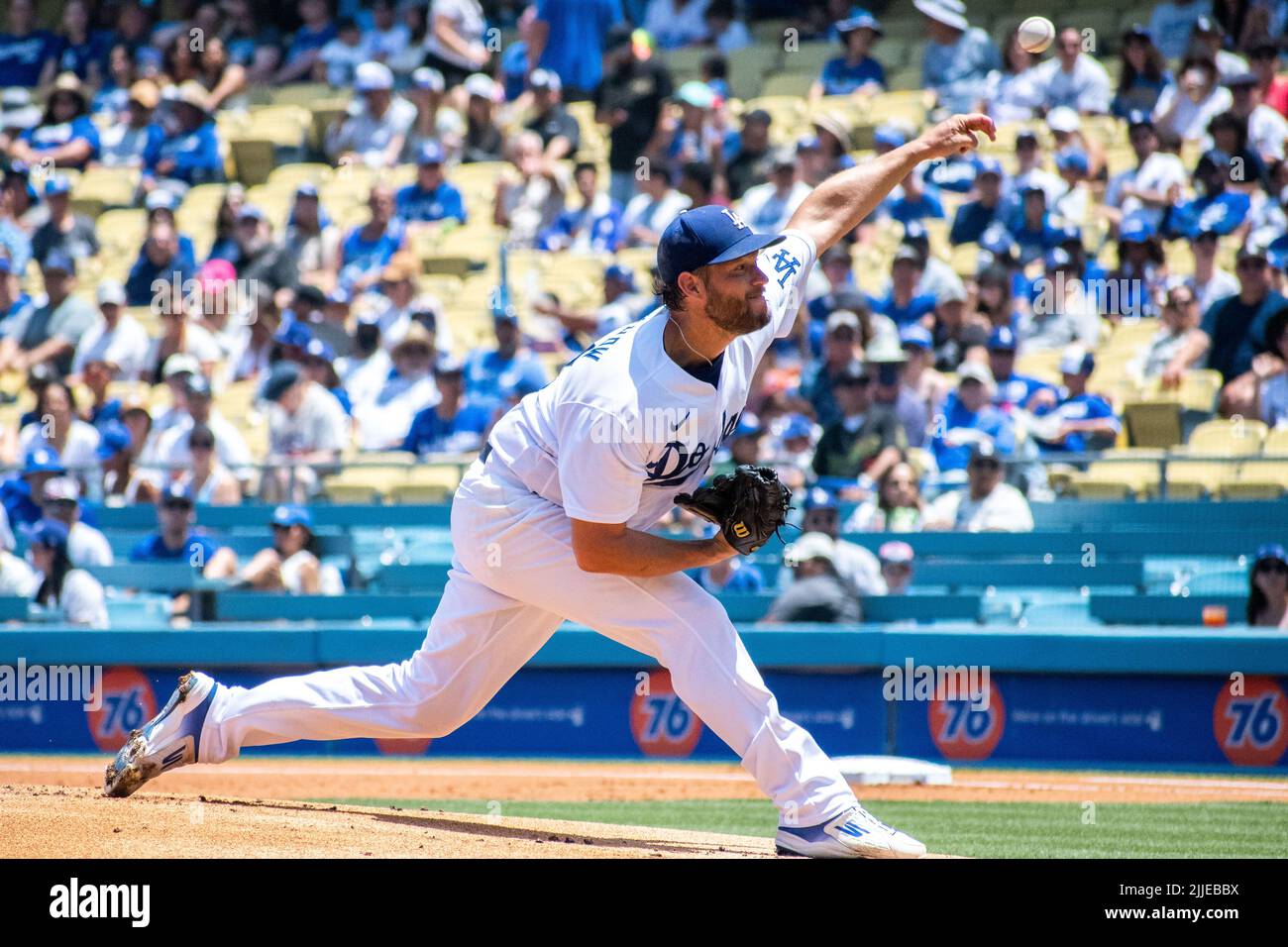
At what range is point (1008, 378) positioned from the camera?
33.8 feet

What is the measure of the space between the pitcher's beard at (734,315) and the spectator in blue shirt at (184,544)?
21.0ft

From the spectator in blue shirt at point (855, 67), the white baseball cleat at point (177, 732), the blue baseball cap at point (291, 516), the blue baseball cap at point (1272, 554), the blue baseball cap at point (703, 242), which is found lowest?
the white baseball cleat at point (177, 732)

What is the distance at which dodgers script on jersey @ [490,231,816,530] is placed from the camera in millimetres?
4461

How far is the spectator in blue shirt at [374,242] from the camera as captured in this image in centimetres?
1320

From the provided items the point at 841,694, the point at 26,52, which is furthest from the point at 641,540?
the point at 26,52

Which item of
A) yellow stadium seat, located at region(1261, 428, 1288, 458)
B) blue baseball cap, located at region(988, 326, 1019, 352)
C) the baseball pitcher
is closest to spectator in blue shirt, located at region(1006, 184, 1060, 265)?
blue baseball cap, located at region(988, 326, 1019, 352)

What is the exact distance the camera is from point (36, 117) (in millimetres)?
16531

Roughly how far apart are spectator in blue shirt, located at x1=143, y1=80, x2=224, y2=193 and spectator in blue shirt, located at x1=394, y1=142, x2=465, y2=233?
101 inches

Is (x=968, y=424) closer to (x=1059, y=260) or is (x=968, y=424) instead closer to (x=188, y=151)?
(x=1059, y=260)

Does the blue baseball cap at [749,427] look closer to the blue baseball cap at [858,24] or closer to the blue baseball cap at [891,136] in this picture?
the blue baseball cap at [891,136]

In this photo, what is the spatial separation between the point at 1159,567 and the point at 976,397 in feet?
4.92

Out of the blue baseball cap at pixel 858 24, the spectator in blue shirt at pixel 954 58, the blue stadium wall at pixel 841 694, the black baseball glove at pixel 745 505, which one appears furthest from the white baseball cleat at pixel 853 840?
the blue baseball cap at pixel 858 24
